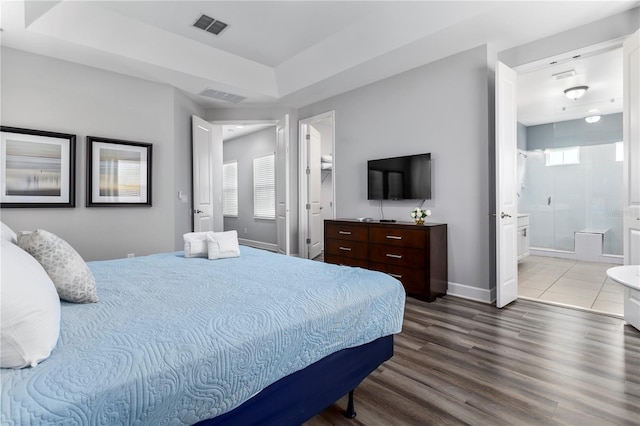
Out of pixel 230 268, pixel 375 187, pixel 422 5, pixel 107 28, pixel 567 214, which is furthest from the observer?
pixel 567 214

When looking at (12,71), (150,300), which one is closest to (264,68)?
(12,71)

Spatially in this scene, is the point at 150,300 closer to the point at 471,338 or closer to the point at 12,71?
the point at 471,338

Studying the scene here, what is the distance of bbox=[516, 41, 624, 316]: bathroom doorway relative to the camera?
12.4 ft

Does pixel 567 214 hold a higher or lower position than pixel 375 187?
lower

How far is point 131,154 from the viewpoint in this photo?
393cm

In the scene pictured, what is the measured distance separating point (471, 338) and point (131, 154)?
4182 mm

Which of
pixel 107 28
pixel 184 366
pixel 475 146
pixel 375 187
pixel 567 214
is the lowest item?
pixel 184 366

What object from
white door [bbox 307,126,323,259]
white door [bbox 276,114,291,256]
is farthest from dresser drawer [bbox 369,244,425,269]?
white door [bbox 307,126,323,259]

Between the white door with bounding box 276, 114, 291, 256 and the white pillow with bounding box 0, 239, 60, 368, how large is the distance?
3.94 meters

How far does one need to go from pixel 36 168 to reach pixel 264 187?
4.15 metres

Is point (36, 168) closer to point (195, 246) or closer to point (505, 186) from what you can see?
point (195, 246)

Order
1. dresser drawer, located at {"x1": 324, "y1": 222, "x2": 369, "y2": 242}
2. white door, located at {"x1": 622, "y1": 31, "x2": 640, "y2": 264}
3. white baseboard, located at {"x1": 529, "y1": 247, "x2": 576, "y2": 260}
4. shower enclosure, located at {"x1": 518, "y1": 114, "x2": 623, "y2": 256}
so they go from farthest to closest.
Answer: white baseboard, located at {"x1": 529, "y1": 247, "x2": 576, "y2": 260}
shower enclosure, located at {"x1": 518, "y1": 114, "x2": 623, "y2": 256}
dresser drawer, located at {"x1": 324, "y1": 222, "x2": 369, "y2": 242}
white door, located at {"x1": 622, "y1": 31, "x2": 640, "y2": 264}

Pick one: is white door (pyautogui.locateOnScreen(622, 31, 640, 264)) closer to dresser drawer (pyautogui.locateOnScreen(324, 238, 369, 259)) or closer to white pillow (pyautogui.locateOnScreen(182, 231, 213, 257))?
dresser drawer (pyautogui.locateOnScreen(324, 238, 369, 259))

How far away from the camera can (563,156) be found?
475 centimetres
